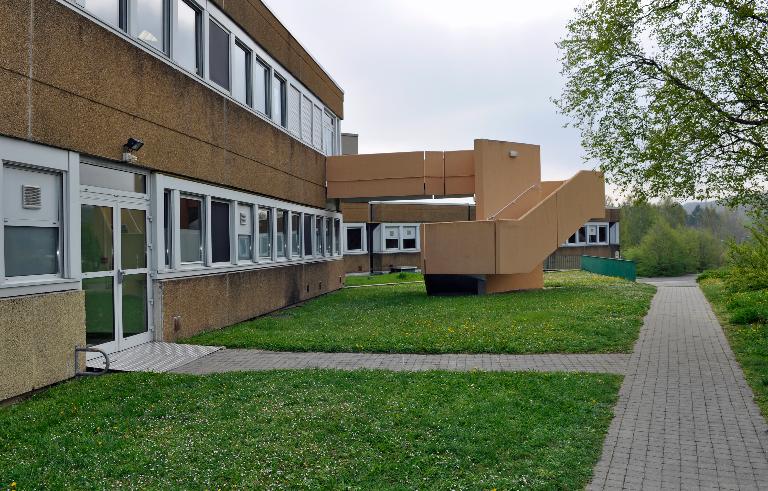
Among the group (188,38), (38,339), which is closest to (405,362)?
(38,339)

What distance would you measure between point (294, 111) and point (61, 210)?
1125cm

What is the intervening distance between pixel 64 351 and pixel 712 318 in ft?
42.2

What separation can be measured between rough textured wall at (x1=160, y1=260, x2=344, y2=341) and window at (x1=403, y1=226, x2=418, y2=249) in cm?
2205

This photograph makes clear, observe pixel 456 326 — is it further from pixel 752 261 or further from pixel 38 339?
pixel 752 261

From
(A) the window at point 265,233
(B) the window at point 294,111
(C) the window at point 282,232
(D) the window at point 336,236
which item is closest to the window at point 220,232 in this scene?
(A) the window at point 265,233

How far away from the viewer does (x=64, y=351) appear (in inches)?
302

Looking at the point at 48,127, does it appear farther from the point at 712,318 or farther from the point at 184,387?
the point at 712,318

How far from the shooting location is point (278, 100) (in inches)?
677

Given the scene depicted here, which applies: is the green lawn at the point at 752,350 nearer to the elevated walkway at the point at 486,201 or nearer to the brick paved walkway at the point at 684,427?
the brick paved walkway at the point at 684,427

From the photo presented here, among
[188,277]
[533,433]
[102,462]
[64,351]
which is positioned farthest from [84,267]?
[533,433]

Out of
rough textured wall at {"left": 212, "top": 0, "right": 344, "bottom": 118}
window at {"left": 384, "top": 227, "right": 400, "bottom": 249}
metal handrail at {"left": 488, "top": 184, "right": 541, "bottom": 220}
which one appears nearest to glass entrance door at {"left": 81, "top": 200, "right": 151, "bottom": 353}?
rough textured wall at {"left": 212, "top": 0, "right": 344, "bottom": 118}

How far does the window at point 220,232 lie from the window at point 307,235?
6.30 meters

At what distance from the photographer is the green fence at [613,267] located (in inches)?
1133

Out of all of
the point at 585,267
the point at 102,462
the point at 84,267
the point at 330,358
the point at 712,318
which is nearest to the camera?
the point at 102,462
